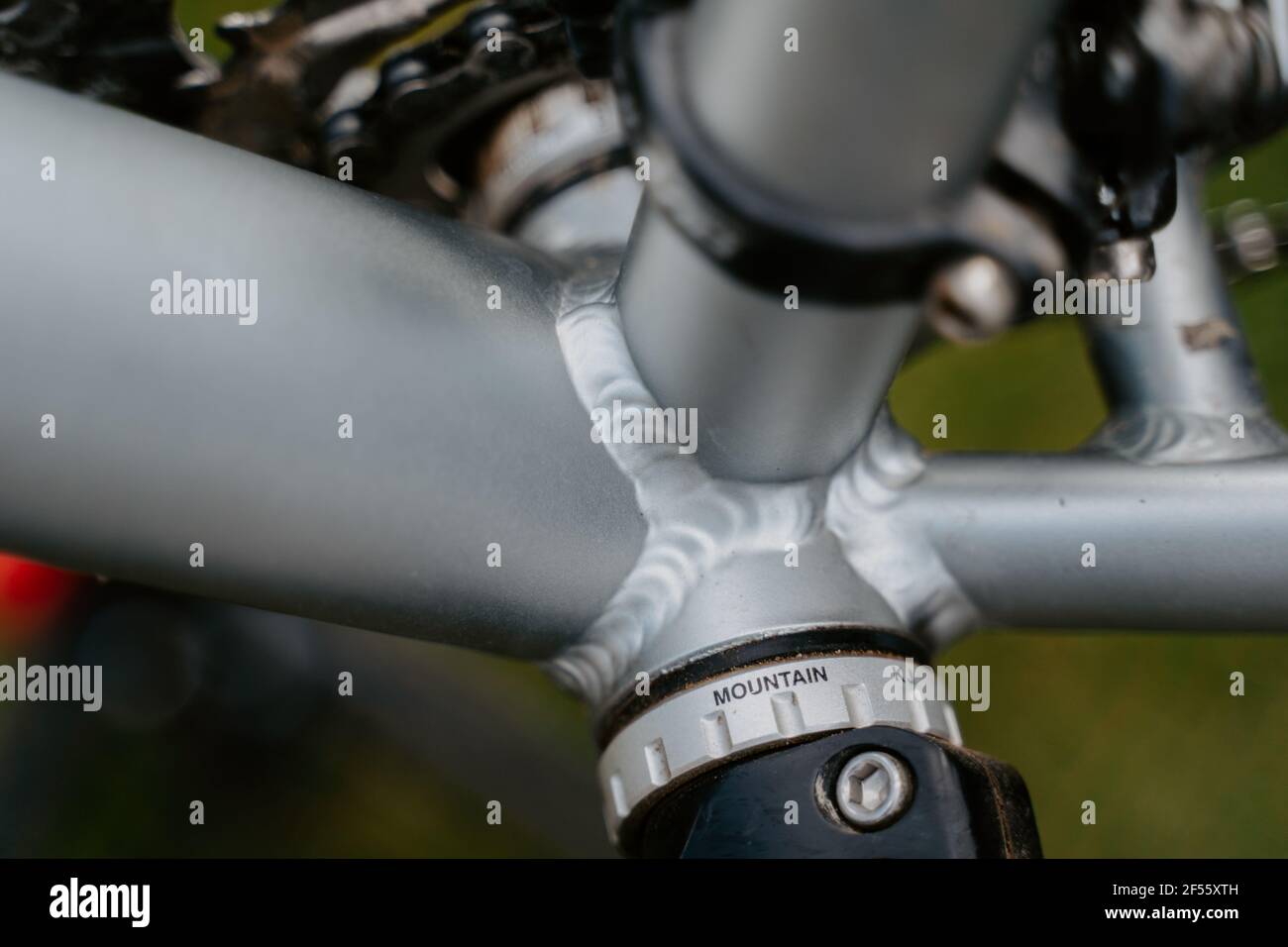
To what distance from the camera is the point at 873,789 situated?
43cm

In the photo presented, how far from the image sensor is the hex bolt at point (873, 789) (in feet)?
1.38

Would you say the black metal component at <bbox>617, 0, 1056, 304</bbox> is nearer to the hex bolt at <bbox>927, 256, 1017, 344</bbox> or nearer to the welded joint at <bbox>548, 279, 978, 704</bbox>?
the hex bolt at <bbox>927, 256, 1017, 344</bbox>

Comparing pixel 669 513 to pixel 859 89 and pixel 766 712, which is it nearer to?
pixel 766 712

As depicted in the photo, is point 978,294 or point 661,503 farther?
point 661,503

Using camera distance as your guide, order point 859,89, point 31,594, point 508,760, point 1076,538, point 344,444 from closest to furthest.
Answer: point 859,89 < point 344,444 < point 1076,538 < point 31,594 < point 508,760

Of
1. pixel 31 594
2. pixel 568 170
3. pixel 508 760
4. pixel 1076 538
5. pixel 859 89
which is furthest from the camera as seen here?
pixel 508 760

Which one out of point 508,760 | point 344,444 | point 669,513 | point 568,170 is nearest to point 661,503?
point 669,513

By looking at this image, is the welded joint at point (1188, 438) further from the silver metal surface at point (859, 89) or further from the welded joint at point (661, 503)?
the silver metal surface at point (859, 89)

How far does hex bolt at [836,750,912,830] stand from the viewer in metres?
0.42

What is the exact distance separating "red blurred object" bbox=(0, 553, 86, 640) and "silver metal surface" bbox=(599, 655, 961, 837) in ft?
2.31

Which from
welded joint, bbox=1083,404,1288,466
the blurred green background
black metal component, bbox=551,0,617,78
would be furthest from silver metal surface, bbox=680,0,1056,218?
the blurred green background

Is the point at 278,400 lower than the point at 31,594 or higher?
lower

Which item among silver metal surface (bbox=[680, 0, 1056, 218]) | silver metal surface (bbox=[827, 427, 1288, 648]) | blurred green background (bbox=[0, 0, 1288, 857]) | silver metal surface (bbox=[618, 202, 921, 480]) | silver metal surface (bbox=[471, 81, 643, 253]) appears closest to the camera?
silver metal surface (bbox=[680, 0, 1056, 218])

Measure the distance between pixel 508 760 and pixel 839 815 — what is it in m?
0.74
